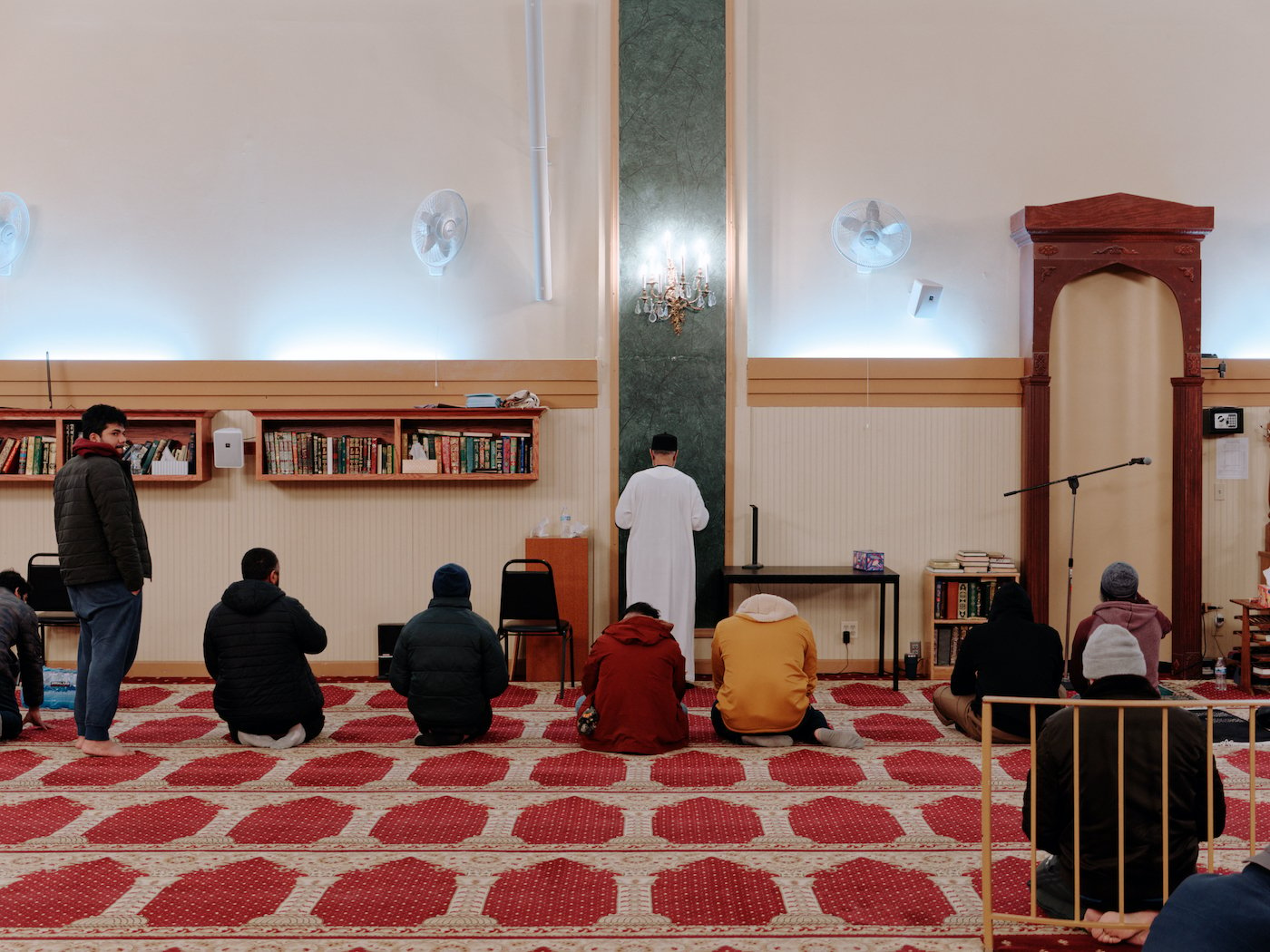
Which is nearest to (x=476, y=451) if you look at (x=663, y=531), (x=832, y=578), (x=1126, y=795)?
(x=663, y=531)

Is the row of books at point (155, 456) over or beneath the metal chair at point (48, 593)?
over

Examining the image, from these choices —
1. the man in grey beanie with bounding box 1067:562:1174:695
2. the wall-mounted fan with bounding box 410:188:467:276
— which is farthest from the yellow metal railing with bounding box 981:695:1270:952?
the wall-mounted fan with bounding box 410:188:467:276

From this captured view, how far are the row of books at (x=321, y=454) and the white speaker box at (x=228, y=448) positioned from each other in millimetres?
170

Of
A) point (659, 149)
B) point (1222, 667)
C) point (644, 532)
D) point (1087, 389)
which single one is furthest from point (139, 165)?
point (1222, 667)

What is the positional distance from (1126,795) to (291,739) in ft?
12.8

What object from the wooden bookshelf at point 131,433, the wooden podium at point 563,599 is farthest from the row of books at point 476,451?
the wooden bookshelf at point 131,433

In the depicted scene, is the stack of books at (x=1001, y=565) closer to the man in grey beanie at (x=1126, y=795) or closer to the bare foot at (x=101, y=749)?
the man in grey beanie at (x=1126, y=795)

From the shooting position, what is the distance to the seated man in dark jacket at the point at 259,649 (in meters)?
5.29

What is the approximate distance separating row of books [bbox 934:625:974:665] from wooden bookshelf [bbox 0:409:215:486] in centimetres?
504

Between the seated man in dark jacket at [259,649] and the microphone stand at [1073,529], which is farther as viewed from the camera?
the microphone stand at [1073,529]

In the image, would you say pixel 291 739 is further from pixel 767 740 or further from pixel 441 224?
pixel 441 224

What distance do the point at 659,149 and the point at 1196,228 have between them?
363cm

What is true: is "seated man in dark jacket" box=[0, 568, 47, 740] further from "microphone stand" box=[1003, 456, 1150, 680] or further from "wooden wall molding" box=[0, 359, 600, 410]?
"microphone stand" box=[1003, 456, 1150, 680]

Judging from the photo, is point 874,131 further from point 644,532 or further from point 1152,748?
point 1152,748
